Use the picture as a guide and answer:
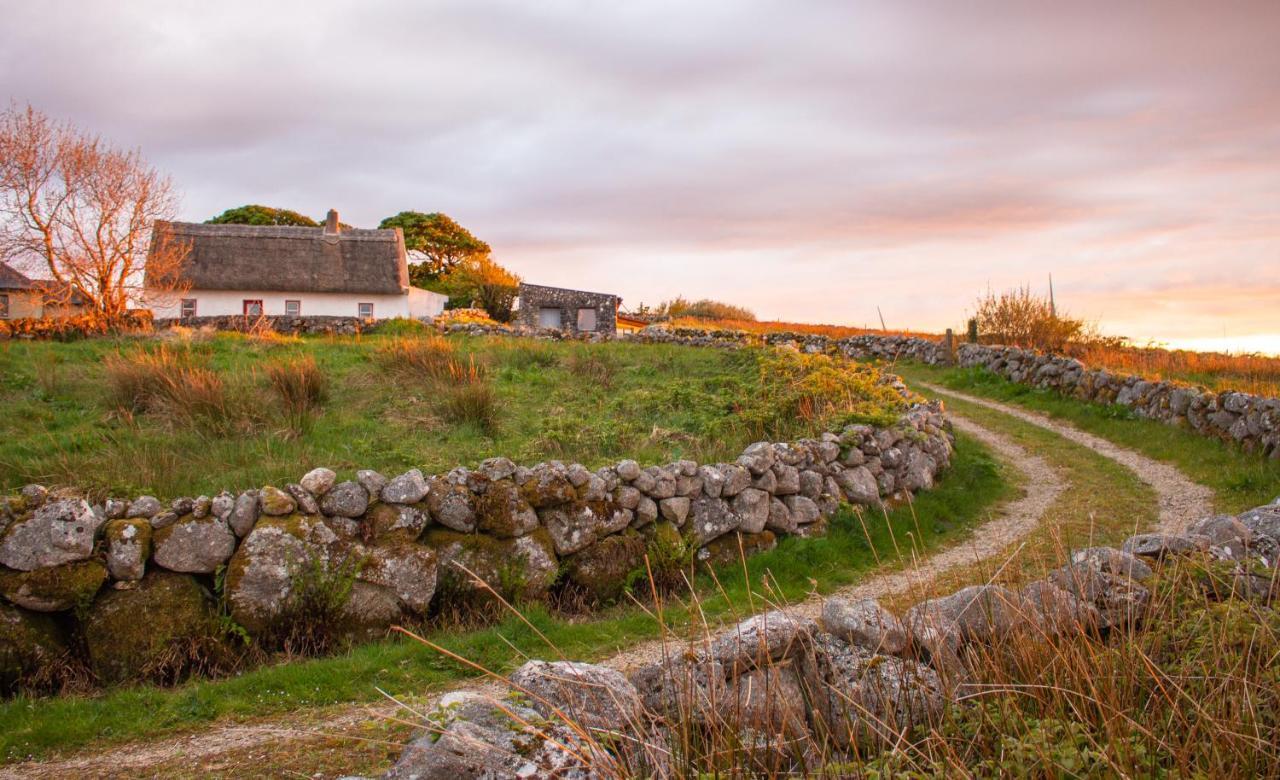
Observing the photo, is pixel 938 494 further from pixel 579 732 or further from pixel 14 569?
pixel 14 569

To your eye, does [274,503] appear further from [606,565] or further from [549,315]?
[549,315]

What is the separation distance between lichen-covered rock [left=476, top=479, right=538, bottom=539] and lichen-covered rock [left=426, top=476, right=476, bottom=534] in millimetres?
Result: 98

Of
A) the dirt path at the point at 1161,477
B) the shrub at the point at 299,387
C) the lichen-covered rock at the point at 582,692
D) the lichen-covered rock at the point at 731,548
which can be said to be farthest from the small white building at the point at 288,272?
the lichen-covered rock at the point at 582,692

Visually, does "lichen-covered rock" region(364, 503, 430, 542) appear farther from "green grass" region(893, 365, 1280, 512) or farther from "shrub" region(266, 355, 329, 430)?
"green grass" region(893, 365, 1280, 512)

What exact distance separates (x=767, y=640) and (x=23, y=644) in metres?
5.68

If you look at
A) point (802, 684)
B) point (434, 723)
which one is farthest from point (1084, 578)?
point (434, 723)

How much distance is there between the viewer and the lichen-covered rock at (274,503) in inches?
259

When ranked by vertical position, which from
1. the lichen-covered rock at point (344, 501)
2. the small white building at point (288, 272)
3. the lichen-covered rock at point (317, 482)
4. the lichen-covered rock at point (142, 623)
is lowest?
the lichen-covered rock at point (142, 623)

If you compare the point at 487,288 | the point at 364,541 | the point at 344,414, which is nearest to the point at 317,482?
the point at 364,541

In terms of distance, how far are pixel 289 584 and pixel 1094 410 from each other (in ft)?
49.9

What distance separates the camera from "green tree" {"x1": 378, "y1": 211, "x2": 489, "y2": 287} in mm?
54250

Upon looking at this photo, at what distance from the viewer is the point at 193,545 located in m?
6.30

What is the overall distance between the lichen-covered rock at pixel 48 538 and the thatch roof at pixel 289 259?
29565 millimetres

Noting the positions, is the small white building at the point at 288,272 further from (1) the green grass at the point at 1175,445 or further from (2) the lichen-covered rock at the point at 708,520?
(2) the lichen-covered rock at the point at 708,520
